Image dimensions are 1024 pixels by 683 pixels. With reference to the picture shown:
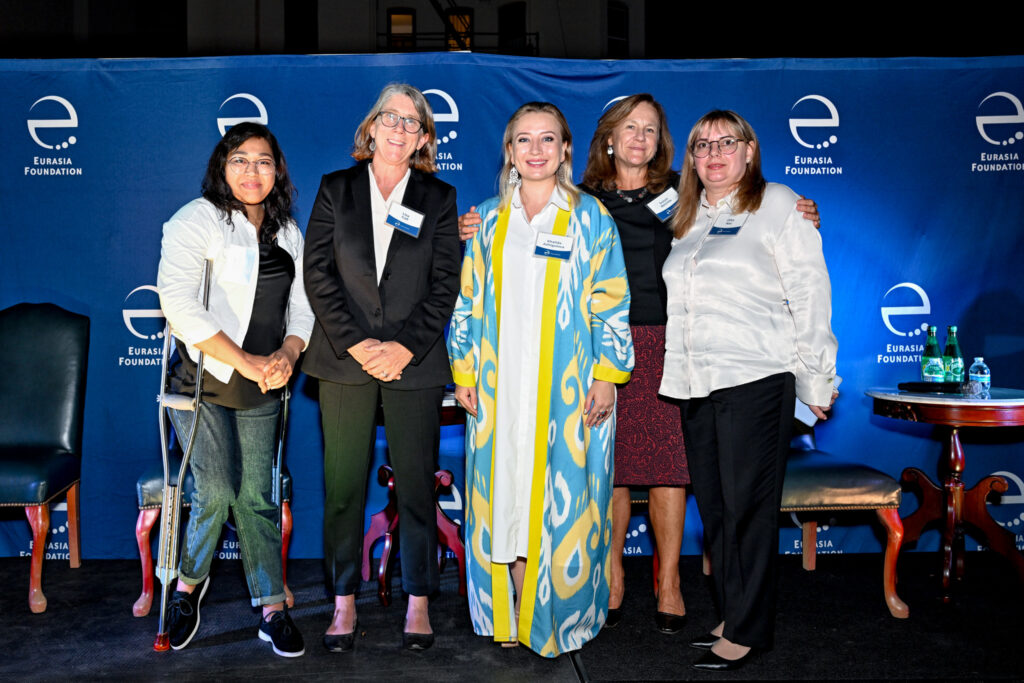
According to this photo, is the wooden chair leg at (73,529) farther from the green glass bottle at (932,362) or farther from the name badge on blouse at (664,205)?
the green glass bottle at (932,362)

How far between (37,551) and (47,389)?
77 centimetres

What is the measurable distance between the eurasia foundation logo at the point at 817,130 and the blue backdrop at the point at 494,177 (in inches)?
0.4

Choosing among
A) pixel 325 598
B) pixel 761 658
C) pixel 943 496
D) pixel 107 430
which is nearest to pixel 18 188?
pixel 107 430

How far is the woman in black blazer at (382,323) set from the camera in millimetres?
2381

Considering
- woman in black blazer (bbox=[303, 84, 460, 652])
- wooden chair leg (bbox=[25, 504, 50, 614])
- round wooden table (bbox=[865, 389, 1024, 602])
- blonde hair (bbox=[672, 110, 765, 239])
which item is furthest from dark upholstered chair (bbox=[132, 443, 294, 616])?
round wooden table (bbox=[865, 389, 1024, 602])

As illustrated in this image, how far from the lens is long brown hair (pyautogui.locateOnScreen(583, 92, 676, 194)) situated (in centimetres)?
263

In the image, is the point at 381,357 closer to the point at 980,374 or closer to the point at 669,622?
the point at 669,622

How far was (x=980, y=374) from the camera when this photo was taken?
3303mm

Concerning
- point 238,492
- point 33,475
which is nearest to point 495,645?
point 238,492

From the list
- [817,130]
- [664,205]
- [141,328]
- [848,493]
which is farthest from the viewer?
[817,130]

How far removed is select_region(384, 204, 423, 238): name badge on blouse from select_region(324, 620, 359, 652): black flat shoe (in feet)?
4.42

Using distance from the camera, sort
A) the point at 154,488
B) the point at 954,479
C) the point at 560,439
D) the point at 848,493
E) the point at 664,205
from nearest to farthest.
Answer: the point at 560,439
the point at 664,205
the point at 154,488
the point at 848,493
the point at 954,479

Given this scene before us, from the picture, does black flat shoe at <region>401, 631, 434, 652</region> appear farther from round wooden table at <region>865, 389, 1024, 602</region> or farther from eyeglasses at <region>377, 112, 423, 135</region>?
round wooden table at <region>865, 389, 1024, 602</region>

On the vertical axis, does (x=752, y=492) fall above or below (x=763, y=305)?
below
